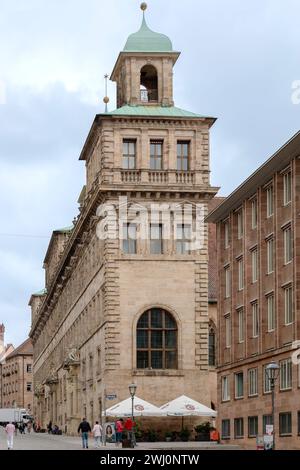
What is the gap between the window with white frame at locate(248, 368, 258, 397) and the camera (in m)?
66.8

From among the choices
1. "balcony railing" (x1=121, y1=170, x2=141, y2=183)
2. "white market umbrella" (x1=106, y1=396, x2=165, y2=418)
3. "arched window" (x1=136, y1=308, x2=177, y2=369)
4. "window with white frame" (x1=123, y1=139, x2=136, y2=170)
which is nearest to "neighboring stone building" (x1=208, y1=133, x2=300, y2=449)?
"white market umbrella" (x1=106, y1=396, x2=165, y2=418)

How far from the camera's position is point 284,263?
6150 centimetres

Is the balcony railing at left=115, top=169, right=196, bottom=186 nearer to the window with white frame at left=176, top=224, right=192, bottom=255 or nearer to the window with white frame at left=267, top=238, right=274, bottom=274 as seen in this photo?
the window with white frame at left=176, top=224, right=192, bottom=255

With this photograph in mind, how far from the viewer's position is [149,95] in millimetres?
89250

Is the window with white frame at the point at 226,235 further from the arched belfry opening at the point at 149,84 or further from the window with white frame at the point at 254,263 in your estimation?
the arched belfry opening at the point at 149,84

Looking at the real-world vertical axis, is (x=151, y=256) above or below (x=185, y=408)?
above

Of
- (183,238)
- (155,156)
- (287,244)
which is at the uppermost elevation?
(155,156)

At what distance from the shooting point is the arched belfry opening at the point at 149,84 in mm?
88750

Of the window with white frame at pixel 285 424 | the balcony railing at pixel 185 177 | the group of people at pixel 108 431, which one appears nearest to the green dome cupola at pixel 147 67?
the balcony railing at pixel 185 177

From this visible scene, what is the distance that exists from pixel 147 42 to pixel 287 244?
1265 inches

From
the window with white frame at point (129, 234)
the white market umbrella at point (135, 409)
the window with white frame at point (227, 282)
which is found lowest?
the white market umbrella at point (135, 409)

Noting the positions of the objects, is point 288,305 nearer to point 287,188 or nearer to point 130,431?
point 287,188

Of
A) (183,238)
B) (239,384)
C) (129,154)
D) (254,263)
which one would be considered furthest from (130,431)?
(129,154)

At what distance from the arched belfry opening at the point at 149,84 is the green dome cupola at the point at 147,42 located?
138 centimetres
